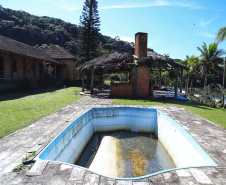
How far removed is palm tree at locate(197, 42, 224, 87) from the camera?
17047 mm

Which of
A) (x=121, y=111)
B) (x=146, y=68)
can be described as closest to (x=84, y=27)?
(x=146, y=68)

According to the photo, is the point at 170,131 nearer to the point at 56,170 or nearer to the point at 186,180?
the point at 186,180

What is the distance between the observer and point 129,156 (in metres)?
5.53

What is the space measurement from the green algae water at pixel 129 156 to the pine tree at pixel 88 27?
15.5m

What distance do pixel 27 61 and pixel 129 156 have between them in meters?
17.5

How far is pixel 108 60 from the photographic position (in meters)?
12.6

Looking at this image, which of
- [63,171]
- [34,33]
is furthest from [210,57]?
[34,33]

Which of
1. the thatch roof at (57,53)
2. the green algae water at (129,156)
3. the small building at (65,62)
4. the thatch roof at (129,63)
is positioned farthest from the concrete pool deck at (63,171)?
the thatch roof at (57,53)

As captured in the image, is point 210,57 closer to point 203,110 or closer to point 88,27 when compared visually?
point 203,110

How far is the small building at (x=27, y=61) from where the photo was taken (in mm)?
14430

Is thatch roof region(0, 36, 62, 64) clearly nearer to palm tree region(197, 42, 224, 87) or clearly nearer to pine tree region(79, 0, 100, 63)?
pine tree region(79, 0, 100, 63)

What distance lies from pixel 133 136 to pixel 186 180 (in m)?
4.80

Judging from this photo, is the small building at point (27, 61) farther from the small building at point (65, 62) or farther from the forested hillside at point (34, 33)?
the forested hillside at point (34, 33)

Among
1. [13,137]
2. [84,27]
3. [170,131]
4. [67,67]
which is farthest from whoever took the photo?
[67,67]
